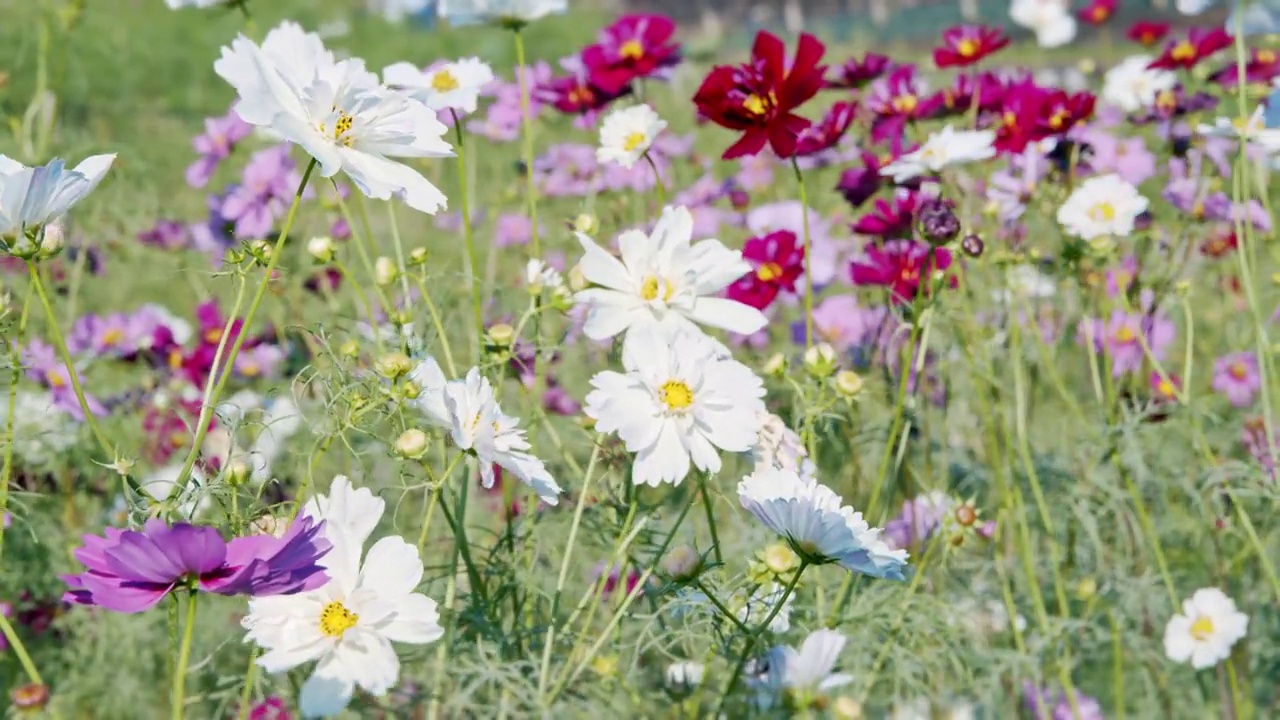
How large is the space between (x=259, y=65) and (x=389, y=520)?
0.86 metres

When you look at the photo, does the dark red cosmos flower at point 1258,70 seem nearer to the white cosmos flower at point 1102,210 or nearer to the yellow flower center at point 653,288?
the white cosmos flower at point 1102,210

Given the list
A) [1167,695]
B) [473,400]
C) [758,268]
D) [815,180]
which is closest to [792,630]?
[758,268]

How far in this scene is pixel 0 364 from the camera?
708 mm

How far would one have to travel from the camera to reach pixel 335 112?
0.59 m

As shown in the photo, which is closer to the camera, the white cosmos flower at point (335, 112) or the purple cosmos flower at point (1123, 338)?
the white cosmos flower at point (335, 112)

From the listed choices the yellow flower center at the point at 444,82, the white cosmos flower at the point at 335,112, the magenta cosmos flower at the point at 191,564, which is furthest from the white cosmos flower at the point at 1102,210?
the magenta cosmos flower at the point at 191,564

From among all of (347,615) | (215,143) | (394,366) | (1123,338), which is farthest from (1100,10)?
(347,615)

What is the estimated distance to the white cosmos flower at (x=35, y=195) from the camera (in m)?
0.56

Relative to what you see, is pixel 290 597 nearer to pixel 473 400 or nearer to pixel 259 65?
pixel 473 400

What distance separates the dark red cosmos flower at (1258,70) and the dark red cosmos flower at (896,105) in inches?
14.0

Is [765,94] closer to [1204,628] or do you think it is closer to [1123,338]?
[1204,628]

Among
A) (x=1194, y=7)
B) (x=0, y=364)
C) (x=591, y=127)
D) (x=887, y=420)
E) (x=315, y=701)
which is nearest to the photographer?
(x=315, y=701)

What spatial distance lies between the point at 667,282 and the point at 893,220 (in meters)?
0.43

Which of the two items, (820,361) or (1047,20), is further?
(1047,20)
